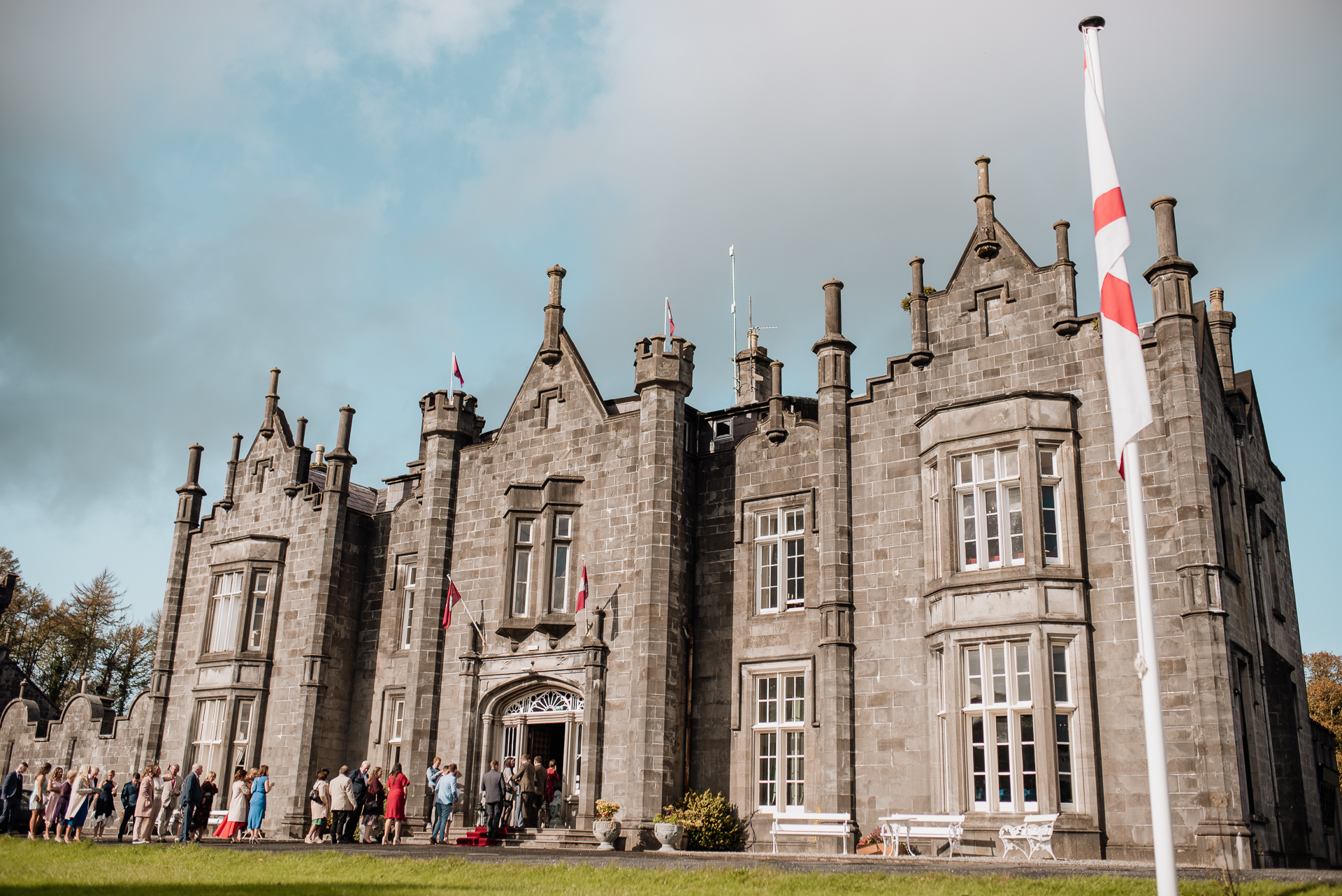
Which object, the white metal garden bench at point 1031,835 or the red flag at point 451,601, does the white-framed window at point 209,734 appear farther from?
the white metal garden bench at point 1031,835

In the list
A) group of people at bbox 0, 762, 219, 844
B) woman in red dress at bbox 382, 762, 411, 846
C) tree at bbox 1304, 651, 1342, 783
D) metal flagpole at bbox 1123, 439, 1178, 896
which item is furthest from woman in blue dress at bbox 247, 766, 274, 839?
tree at bbox 1304, 651, 1342, 783

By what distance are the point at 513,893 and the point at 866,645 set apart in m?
11.0

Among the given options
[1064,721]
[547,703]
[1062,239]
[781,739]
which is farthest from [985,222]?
[547,703]

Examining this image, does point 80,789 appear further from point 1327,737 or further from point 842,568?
point 1327,737

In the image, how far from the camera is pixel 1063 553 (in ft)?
68.5

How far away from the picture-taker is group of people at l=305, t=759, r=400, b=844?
24859 mm

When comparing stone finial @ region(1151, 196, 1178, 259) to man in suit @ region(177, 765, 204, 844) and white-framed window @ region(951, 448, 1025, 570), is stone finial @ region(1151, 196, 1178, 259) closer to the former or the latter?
white-framed window @ region(951, 448, 1025, 570)

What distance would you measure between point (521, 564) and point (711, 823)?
8055 millimetres

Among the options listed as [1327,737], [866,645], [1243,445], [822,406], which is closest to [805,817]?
[866,645]

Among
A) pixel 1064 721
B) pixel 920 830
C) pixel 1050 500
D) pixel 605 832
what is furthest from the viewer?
pixel 605 832

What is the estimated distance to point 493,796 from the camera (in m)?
24.2

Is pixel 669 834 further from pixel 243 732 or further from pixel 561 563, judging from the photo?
pixel 243 732

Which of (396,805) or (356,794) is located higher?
(356,794)

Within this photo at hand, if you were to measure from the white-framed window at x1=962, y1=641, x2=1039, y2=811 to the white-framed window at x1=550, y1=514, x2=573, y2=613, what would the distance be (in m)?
9.90
